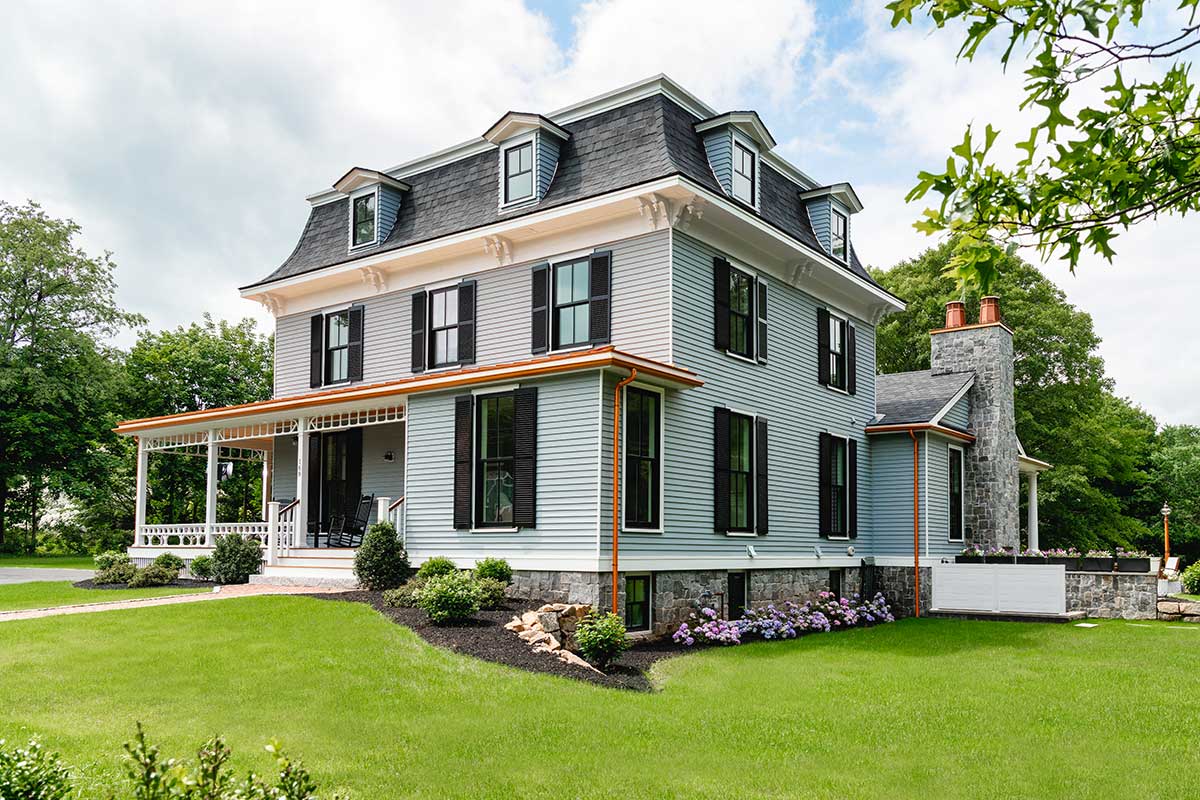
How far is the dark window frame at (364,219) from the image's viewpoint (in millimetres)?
18938

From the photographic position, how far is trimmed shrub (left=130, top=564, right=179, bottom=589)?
17047 mm

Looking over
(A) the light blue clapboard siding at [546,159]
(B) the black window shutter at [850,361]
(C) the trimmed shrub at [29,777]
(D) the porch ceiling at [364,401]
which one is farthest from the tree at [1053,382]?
(C) the trimmed shrub at [29,777]

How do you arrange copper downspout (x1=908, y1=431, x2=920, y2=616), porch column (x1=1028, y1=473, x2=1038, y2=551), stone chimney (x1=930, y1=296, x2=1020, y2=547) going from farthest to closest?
porch column (x1=1028, y1=473, x2=1038, y2=551) < stone chimney (x1=930, y1=296, x2=1020, y2=547) < copper downspout (x1=908, y1=431, x2=920, y2=616)

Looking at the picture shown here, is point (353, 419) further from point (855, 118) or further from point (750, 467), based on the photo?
point (855, 118)

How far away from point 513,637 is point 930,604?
11577 mm

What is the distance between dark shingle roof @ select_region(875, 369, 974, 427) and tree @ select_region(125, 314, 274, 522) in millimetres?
22577

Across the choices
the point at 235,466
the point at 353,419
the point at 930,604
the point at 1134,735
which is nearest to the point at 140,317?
the point at 235,466

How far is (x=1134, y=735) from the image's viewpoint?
8.80 meters

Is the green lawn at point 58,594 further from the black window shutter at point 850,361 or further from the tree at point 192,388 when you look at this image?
the tree at point 192,388

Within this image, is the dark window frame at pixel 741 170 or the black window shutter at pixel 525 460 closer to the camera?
the black window shutter at pixel 525 460

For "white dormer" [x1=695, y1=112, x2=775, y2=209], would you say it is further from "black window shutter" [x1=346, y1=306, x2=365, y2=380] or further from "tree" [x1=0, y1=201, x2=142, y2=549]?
"tree" [x1=0, y1=201, x2=142, y2=549]

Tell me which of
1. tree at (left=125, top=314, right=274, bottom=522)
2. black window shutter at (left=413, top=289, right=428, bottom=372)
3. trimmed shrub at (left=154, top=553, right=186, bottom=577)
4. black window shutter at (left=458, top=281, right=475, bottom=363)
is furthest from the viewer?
tree at (left=125, top=314, right=274, bottom=522)

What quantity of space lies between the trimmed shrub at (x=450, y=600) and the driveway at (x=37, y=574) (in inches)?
399

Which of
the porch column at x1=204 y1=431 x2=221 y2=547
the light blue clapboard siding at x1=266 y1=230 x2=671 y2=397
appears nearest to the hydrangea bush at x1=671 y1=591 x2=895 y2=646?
the light blue clapboard siding at x1=266 y1=230 x2=671 y2=397
